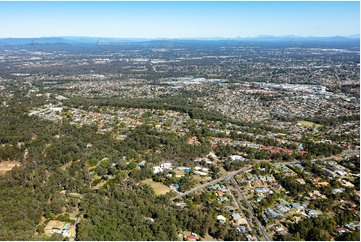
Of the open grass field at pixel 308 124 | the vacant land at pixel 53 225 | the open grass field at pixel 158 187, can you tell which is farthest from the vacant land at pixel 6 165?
the open grass field at pixel 308 124

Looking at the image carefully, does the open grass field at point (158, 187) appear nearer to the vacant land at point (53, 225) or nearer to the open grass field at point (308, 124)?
the vacant land at point (53, 225)

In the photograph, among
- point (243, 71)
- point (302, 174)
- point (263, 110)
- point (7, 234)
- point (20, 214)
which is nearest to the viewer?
point (7, 234)

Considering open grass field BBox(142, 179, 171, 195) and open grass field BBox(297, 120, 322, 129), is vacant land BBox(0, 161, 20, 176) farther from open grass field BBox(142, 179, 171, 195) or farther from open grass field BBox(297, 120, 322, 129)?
open grass field BBox(297, 120, 322, 129)

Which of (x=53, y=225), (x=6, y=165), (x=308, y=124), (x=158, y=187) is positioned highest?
(x=53, y=225)

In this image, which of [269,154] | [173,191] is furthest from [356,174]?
[173,191]

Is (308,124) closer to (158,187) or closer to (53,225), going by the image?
(158,187)

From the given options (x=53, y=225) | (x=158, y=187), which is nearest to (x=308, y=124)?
(x=158, y=187)

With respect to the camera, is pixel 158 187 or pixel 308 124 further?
pixel 308 124

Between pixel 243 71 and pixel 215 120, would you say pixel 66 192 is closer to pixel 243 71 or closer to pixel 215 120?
pixel 215 120
